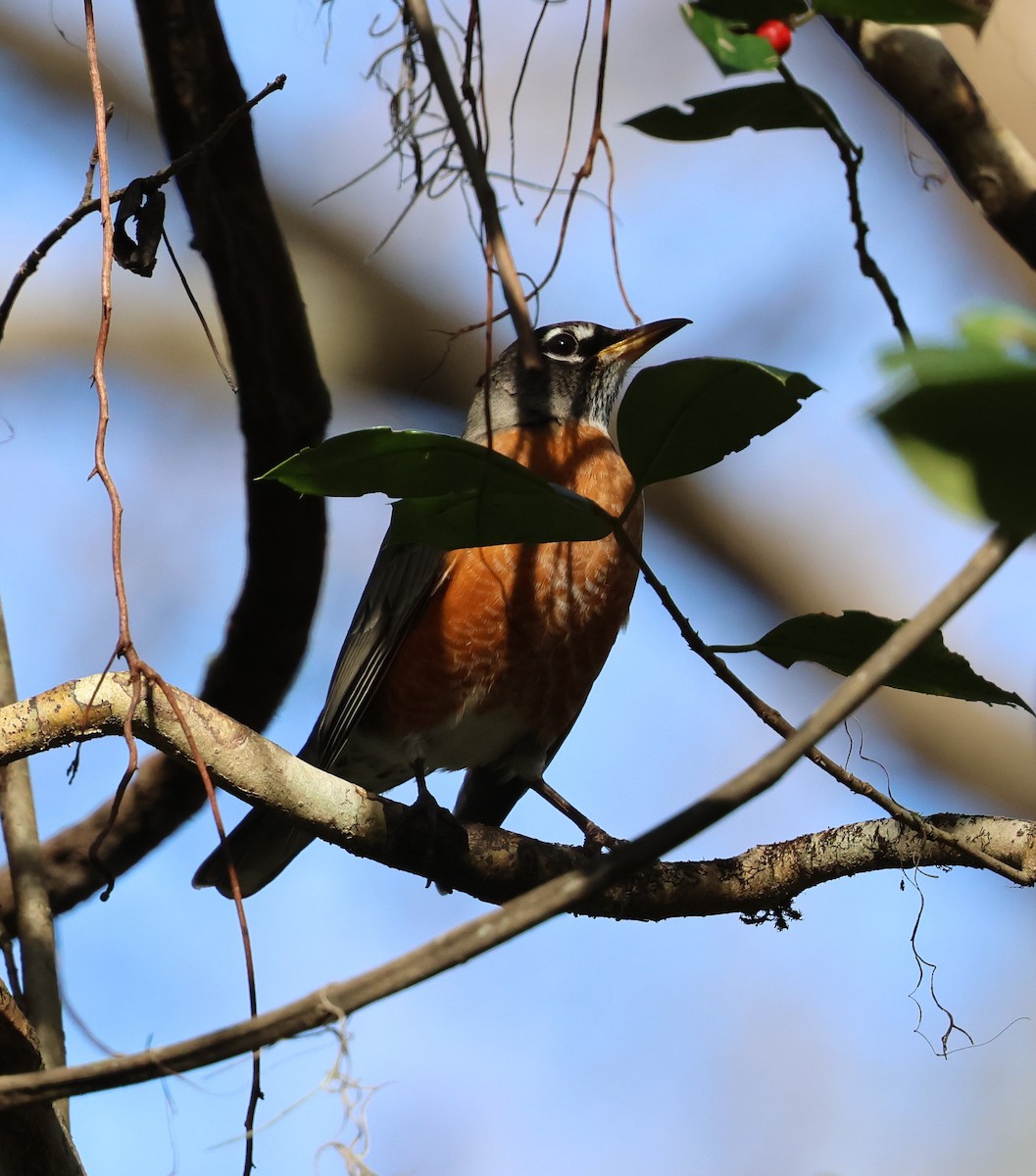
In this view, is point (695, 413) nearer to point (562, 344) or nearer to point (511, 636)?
point (511, 636)

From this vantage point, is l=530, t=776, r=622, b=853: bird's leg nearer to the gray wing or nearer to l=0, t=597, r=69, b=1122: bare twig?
the gray wing

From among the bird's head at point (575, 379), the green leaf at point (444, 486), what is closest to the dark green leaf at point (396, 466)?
the green leaf at point (444, 486)

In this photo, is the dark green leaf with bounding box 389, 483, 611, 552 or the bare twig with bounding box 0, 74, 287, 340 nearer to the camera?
the dark green leaf with bounding box 389, 483, 611, 552

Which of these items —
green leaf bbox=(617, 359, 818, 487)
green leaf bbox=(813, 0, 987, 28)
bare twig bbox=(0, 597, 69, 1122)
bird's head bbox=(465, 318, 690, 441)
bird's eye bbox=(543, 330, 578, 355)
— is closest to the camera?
green leaf bbox=(813, 0, 987, 28)

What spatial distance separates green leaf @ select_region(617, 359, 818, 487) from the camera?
1.58 metres

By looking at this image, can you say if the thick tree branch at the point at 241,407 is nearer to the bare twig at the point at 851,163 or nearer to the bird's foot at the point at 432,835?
the bird's foot at the point at 432,835

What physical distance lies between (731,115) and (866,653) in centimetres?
75

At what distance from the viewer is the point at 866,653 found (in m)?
1.75

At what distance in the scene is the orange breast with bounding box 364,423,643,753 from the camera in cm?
328

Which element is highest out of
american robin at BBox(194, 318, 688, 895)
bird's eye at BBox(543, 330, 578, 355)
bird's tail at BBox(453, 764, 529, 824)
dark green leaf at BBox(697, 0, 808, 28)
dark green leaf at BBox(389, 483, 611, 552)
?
bird's eye at BBox(543, 330, 578, 355)

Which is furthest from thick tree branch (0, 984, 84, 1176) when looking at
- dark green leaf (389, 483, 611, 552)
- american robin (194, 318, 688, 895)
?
american robin (194, 318, 688, 895)

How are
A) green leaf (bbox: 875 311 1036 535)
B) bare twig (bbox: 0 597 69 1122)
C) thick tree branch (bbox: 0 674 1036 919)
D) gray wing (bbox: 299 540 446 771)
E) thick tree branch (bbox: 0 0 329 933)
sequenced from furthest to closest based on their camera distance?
gray wing (bbox: 299 540 446 771) < thick tree branch (bbox: 0 0 329 933) < bare twig (bbox: 0 597 69 1122) < thick tree branch (bbox: 0 674 1036 919) < green leaf (bbox: 875 311 1036 535)

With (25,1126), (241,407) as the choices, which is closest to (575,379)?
(241,407)

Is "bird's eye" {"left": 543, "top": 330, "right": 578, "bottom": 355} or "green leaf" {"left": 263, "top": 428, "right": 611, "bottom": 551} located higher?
"bird's eye" {"left": 543, "top": 330, "right": 578, "bottom": 355}
